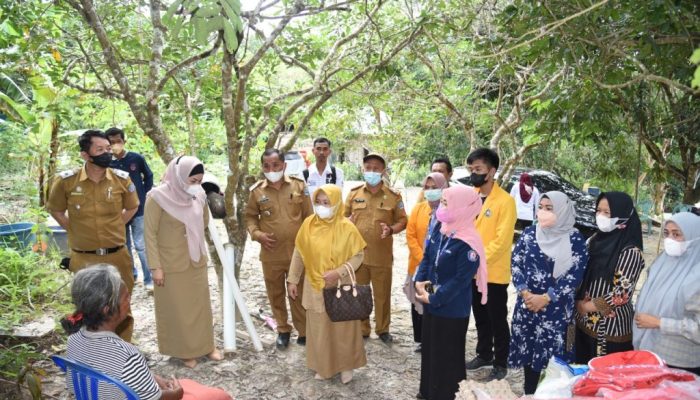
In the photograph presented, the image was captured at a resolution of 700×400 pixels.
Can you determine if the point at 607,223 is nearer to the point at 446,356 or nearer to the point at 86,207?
the point at 446,356

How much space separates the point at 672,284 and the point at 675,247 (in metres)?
0.21

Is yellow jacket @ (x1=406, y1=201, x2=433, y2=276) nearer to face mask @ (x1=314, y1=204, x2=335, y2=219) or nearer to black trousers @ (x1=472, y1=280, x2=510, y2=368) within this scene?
black trousers @ (x1=472, y1=280, x2=510, y2=368)

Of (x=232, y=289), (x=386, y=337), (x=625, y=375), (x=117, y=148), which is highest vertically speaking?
(x=117, y=148)

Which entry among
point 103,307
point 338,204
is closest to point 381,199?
point 338,204

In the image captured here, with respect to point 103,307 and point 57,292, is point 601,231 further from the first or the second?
point 57,292

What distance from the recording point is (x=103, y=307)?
235 cm

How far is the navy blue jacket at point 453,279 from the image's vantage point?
3.37 m

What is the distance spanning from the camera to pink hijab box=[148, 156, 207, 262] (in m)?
3.99

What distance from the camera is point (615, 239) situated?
3266mm

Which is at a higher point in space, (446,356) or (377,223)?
(377,223)

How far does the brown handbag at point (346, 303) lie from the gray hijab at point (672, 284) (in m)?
1.79

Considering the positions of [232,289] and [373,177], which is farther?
[373,177]

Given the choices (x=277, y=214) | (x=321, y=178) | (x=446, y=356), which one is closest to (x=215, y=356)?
(x=277, y=214)

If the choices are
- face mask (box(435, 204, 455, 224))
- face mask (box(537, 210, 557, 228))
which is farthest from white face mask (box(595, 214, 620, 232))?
face mask (box(435, 204, 455, 224))
